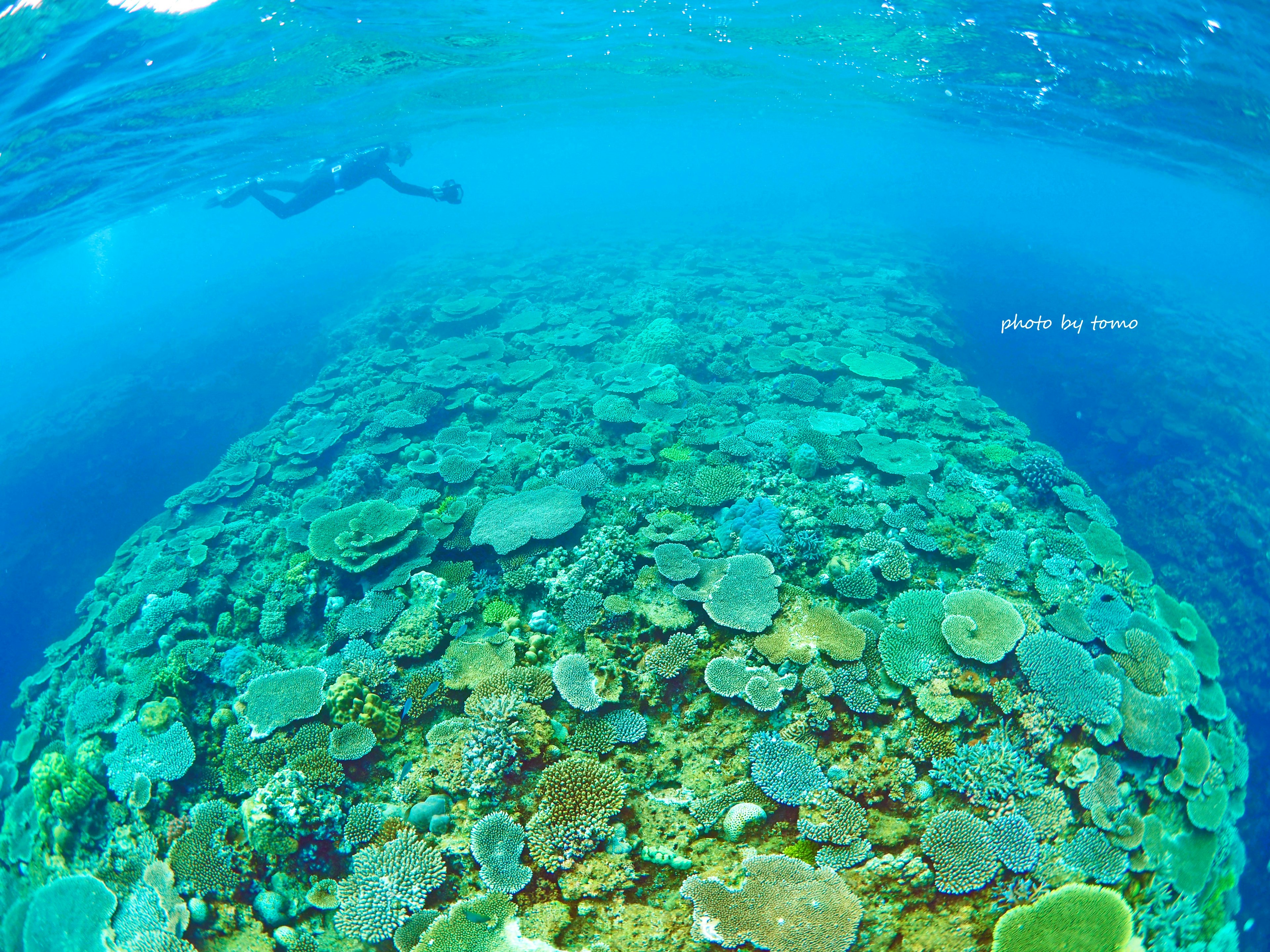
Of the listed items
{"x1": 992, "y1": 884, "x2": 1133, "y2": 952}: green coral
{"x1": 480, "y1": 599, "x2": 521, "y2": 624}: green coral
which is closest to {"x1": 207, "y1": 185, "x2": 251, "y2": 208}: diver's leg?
{"x1": 480, "y1": 599, "x2": 521, "y2": 624}: green coral

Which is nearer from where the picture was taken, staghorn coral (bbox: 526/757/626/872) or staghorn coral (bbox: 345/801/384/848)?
staghorn coral (bbox: 526/757/626/872)

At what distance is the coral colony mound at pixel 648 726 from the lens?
4.54m

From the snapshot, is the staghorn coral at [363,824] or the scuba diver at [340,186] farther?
the scuba diver at [340,186]

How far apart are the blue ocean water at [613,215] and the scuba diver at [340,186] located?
2579 millimetres

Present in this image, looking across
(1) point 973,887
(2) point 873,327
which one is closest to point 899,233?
(2) point 873,327

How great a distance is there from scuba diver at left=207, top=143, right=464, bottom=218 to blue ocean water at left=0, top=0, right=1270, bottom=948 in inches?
102

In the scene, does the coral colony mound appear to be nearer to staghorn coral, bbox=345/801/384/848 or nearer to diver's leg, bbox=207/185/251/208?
staghorn coral, bbox=345/801/384/848

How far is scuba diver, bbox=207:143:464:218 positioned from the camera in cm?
2367

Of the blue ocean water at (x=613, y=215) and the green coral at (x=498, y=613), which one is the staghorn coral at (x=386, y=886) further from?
the blue ocean water at (x=613, y=215)

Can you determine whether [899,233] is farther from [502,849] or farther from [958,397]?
[502,849]

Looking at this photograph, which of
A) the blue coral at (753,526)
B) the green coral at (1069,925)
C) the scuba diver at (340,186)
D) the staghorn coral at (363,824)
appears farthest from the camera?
the scuba diver at (340,186)

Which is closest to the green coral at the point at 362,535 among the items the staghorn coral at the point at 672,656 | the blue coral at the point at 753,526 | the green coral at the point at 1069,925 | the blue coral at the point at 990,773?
the staghorn coral at the point at 672,656

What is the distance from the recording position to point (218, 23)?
15.4m

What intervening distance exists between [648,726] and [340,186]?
28.4m
